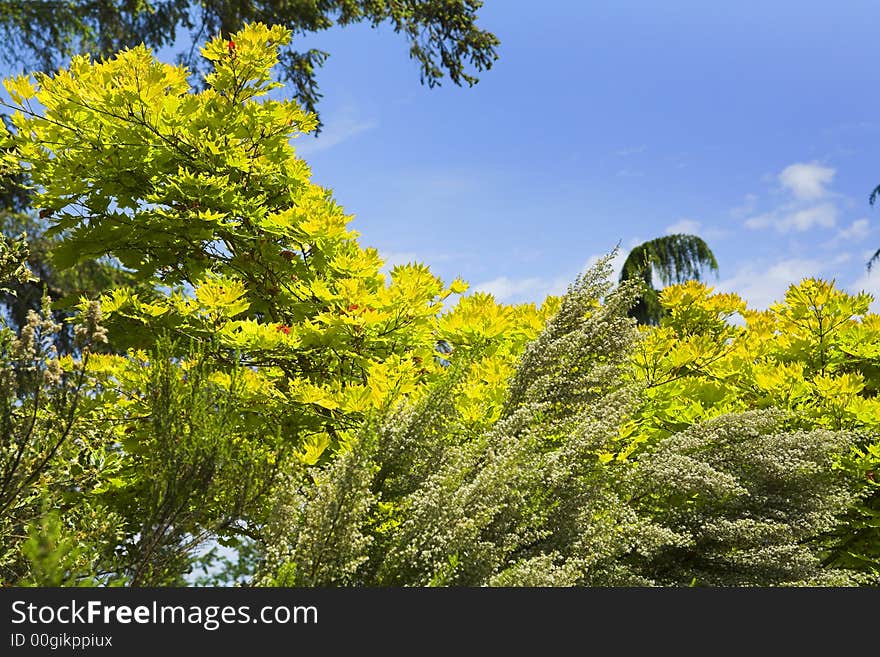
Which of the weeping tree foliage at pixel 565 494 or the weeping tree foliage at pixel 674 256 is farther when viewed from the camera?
the weeping tree foliage at pixel 674 256

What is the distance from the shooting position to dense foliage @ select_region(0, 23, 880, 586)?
12.3ft

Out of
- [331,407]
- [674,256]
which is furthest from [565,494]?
[674,256]

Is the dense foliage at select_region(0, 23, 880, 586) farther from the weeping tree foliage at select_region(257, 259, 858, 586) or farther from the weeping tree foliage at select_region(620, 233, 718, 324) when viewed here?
the weeping tree foliage at select_region(620, 233, 718, 324)

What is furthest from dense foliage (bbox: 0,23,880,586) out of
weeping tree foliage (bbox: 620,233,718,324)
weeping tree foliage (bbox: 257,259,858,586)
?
weeping tree foliage (bbox: 620,233,718,324)

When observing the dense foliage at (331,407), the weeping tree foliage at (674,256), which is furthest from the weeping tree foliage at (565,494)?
the weeping tree foliage at (674,256)

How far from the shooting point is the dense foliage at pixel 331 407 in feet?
12.3

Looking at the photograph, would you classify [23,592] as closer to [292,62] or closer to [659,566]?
[659,566]

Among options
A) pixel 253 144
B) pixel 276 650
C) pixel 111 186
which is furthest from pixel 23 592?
pixel 253 144

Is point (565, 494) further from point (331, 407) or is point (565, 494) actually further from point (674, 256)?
point (674, 256)

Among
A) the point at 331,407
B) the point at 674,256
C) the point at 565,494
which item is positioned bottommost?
the point at 565,494

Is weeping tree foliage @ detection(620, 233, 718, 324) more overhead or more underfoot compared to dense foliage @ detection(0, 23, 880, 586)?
more overhead

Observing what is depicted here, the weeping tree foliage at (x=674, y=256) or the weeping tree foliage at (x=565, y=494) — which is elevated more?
the weeping tree foliage at (x=674, y=256)

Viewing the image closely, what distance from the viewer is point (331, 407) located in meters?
4.64

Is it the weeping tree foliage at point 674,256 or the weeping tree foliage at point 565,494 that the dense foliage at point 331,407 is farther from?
the weeping tree foliage at point 674,256
